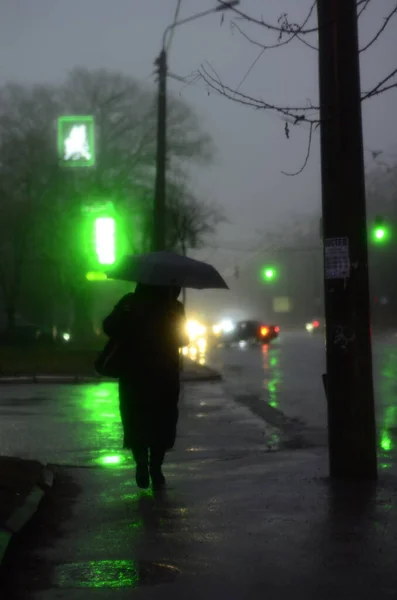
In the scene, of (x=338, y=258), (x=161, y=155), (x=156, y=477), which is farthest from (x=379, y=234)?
→ (x=156, y=477)

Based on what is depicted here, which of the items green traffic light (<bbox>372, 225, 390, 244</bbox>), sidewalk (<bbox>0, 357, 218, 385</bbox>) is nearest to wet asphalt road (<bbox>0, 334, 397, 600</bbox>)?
sidewalk (<bbox>0, 357, 218, 385</bbox>)

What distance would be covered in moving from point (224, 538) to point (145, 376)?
95.9 inches

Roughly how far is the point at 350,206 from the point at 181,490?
2.95 meters

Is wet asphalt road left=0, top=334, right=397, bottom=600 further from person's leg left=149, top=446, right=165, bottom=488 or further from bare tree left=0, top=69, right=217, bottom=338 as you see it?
bare tree left=0, top=69, right=217, bottom=338

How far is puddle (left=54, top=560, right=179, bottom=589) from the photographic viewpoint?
6.47m

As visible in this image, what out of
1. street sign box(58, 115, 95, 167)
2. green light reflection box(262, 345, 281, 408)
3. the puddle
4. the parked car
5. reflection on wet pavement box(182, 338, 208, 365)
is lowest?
the puddle

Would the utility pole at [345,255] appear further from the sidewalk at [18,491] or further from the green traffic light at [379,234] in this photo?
the green traffic light at [379,234]

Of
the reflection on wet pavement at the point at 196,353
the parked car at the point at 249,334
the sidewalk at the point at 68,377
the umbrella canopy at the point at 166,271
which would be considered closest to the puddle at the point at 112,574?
the umbrella canopy at the point at 166,271

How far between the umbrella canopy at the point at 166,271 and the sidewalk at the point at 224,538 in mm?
1866

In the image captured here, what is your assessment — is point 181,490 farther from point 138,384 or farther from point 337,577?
point 337,577

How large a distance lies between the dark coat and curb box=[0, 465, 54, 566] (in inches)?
34.0

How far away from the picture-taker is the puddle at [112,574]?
6473 mm

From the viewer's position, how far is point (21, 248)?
149ft

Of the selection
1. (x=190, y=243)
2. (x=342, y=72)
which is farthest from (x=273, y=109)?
(x=190, y=243)
